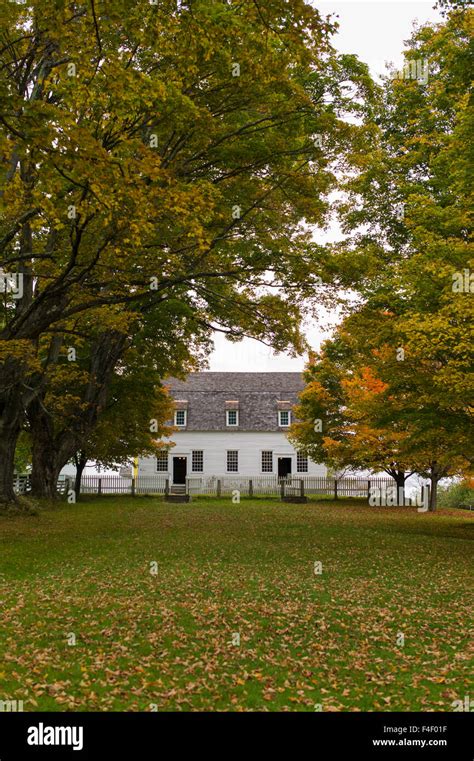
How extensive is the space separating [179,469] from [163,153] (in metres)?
37.1

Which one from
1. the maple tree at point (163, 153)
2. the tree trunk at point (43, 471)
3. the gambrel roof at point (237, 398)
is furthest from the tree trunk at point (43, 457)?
the gambrel roof at point (237, 398)

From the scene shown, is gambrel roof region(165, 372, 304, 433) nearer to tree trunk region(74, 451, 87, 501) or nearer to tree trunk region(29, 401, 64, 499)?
tree trunk region(74, 451, 87, 501)

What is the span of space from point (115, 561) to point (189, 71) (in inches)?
382

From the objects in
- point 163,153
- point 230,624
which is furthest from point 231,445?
point 230,624

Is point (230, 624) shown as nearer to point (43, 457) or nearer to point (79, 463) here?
point (43, 457)

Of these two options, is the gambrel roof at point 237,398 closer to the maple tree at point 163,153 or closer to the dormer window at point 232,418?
the dormer window at point 232,418

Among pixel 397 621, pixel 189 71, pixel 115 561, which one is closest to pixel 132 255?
pixel 189 71

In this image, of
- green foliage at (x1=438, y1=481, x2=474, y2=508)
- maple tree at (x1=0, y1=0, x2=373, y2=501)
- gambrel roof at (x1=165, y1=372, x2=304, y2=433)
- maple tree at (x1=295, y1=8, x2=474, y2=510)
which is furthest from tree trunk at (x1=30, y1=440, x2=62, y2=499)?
green foliage at (x1=438, y1=481, x2=474, y2=508)

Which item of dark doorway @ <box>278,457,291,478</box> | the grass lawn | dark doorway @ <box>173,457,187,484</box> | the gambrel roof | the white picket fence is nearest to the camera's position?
the grass lawn

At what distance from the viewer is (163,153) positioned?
15.2 meters

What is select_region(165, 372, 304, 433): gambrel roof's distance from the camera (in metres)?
50.4

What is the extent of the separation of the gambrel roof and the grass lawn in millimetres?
33206

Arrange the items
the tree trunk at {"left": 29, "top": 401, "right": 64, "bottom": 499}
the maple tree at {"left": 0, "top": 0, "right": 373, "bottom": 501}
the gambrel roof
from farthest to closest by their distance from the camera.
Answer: the gambrel roof → the tree trunk at {"left": 29, "top": 401, "right": 64, "bottom": 499} → the maple tree at {"left": 0, "top": 0, "right": 373, "bottom": 501}
